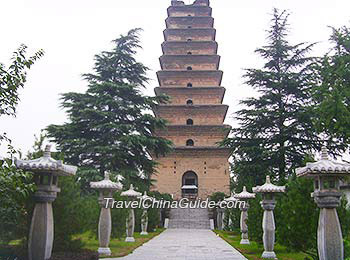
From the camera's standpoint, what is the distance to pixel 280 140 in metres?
17.8

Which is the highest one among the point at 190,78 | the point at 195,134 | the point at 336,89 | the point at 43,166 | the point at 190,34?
the point at 190,34

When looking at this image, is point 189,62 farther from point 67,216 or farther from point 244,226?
point 67,216

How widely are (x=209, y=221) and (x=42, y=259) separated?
58.7ft

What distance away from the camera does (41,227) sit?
6.23 meters

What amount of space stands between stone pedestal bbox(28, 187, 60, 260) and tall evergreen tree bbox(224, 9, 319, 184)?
1183 centimetres

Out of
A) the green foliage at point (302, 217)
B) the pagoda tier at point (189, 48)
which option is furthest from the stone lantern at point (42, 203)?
the pagoda tier at point (189, 48)

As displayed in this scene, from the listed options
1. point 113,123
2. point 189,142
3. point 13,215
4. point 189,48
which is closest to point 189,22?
point 189,48

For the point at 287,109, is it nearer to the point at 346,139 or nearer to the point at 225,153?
the point at 346,139

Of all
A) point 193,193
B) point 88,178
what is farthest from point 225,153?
point 88,178

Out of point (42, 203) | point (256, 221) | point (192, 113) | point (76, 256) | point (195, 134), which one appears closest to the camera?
point (42, 203)

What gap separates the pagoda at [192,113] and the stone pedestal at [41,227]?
20.6 m

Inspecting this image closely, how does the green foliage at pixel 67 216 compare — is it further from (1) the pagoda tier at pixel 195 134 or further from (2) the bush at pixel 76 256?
(1) the pagoda tier at pixel 195 134

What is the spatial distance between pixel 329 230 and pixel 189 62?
25946mm

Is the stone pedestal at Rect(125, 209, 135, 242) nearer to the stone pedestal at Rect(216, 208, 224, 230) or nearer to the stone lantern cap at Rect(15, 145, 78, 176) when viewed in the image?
the stone lantern cap at Rect(15, 145, 78, 176)
